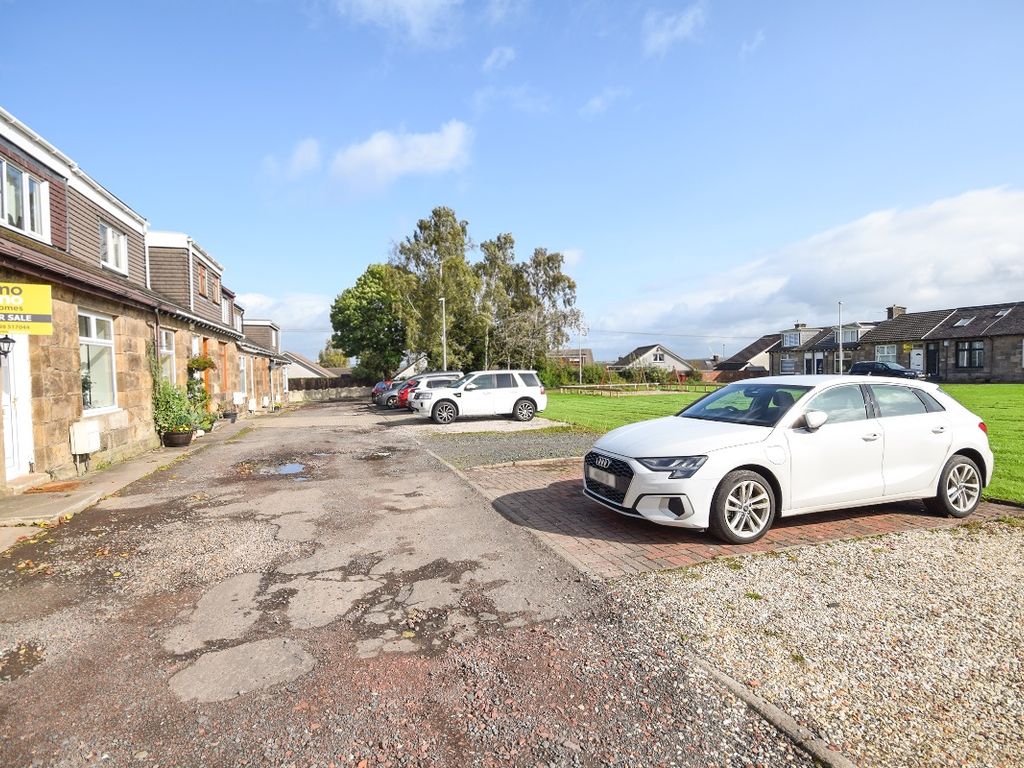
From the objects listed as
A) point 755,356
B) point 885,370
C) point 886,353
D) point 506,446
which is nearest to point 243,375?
point 506,446

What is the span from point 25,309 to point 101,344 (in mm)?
3932

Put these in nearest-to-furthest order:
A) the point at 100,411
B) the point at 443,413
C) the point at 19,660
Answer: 1. the point at 19,660
2. the point at 100,411
3. the point at 443,413

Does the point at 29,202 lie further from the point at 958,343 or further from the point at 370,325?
the point at 958,343

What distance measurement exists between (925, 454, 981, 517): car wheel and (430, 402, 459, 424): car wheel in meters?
14.7

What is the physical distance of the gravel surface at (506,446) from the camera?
10.7 metres

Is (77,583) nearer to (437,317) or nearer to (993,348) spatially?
(437,317)

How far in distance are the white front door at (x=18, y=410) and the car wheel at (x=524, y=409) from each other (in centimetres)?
1335

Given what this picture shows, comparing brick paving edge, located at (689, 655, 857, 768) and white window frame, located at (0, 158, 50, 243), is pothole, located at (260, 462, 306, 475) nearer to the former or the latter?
white window frame, located at (0, 158, 50, 243)

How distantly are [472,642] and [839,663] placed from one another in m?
2.16

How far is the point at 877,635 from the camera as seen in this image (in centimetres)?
356

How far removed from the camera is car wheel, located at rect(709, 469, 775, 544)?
207 inches

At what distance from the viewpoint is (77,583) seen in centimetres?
468

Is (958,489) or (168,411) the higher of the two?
(168,411)

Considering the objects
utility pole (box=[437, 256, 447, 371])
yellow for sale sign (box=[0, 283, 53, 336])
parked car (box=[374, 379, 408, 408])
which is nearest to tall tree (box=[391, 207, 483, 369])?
utility pole (box=[437, 256, 447, 371])
